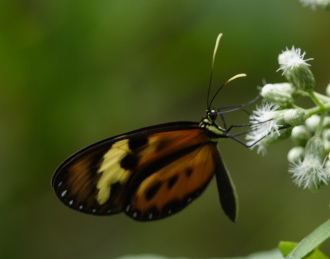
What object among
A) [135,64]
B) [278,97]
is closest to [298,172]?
[278,97]

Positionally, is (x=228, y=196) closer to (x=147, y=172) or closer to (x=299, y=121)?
(x=147, y=172)

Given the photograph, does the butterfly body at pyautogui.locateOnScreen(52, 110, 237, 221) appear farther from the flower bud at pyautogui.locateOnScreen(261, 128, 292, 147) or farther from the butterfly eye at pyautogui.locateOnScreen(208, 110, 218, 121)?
the flower bud at pyautogui.locateOnScreen(261, 128, 292, 147)

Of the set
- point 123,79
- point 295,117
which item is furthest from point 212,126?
point 123,79

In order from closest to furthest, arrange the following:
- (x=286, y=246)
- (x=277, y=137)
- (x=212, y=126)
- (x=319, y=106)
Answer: (x=286, y=246) < (x=319, y=106) < (x=277, y=137) < (x=212, y=126)

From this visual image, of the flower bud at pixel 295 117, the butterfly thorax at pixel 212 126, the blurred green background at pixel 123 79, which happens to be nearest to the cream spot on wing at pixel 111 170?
the butterfly thorax at pixel 212 126

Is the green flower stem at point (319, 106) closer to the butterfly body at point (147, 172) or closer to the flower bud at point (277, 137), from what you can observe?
the flower bud at point (277, 137)

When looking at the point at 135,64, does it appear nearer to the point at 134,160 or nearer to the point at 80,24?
the point at 80,24

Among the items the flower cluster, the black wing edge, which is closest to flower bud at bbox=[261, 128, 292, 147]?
the flower cluster

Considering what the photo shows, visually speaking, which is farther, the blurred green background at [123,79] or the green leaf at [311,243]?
the blurred green background at [123,79]
